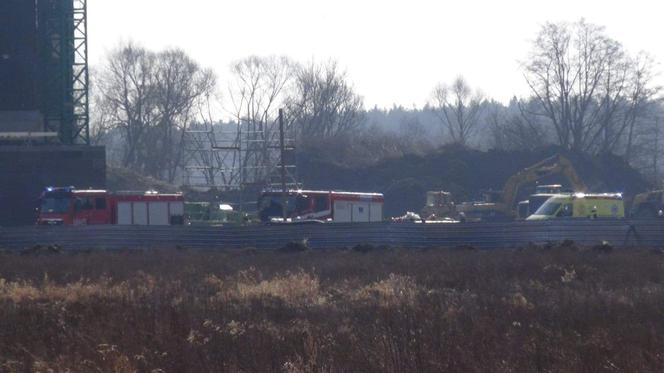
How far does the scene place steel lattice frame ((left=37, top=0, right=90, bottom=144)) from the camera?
5547cm

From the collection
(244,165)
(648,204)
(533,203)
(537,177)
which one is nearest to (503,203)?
(537,177)

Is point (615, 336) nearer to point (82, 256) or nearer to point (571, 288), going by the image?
point (571, 288)

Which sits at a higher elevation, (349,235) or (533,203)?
(533,203)

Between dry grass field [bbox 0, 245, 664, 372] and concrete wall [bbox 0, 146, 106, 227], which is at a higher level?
concrete wall [bbox 0, 146, 106, 227]

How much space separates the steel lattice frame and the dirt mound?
22.4 meters

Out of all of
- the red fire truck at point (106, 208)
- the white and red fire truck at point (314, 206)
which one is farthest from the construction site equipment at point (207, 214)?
the red fire truck at point (106, 208)

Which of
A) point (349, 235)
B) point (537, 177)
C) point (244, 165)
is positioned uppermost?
point (244, 165)

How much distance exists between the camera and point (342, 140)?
87500mm

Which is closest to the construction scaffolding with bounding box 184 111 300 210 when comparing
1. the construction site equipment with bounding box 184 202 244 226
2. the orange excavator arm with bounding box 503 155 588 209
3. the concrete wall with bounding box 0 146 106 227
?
the construction site equipment with bounding box 184 202 244 226

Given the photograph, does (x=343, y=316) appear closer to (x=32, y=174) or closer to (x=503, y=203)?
(x=32, y=174)

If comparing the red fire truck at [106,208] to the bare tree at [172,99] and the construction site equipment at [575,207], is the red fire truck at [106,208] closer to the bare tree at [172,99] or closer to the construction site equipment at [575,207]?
the construction site equipment at [575,207]

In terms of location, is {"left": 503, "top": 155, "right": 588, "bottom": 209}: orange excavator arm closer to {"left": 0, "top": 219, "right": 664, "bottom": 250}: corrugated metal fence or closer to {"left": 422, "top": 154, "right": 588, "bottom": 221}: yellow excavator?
{"left": 422, "top": 154, "right": 588, "bottom": 221}: yellow excavator

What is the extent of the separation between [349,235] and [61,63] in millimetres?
30128

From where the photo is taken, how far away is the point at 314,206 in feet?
157
